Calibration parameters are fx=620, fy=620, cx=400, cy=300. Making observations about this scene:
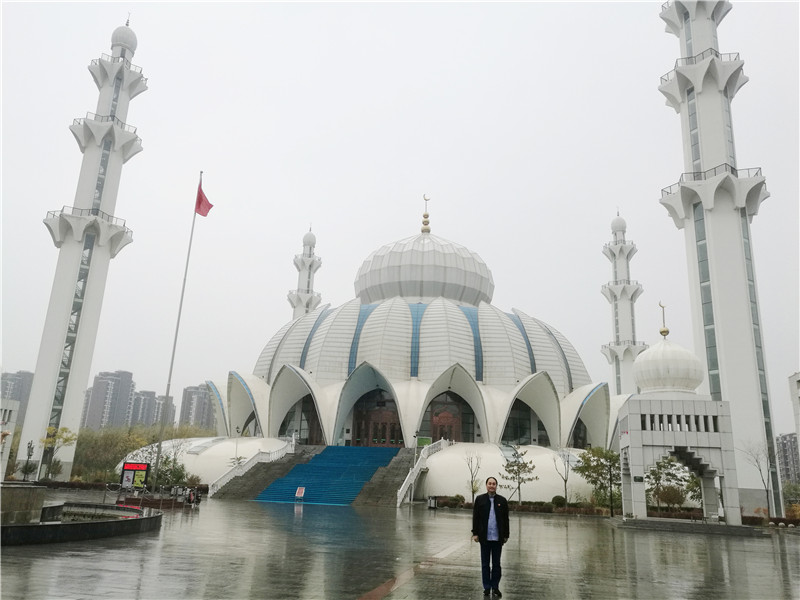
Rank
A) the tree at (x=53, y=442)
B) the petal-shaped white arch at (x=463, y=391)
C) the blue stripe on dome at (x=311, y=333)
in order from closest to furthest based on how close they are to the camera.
→ the tree at (x=53, y=442)
the petal-shaped white arch at (x=463, y=391)
the blue stripe on dome at (x=311, y=333)

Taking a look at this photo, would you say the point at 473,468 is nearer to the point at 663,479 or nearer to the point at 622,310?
the point at 663,479

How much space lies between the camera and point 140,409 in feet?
378

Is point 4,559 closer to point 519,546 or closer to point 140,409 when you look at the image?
point 519,546

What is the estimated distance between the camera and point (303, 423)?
1826 inches

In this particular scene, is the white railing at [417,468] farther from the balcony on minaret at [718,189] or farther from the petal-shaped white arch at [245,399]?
the balcony on minaret at [718,189]

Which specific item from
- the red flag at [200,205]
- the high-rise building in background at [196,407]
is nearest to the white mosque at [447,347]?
the red flag at [200,205]

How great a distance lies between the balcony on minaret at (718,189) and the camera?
35.1 meters

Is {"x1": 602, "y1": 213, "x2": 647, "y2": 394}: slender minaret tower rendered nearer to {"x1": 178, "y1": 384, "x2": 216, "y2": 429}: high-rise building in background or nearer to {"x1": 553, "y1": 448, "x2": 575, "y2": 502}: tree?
{"x1": 553, "y1": 448, "x2": 575, "y2": 502}: tree

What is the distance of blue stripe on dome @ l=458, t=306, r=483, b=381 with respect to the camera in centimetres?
4431

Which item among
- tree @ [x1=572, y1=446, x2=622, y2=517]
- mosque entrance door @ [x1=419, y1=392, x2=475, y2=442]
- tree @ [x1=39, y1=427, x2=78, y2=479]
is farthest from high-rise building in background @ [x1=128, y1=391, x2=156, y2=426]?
tree @ [x1=572, y1=446, x2=622, y2=517]

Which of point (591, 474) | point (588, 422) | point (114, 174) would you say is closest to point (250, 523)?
point (591, 474)

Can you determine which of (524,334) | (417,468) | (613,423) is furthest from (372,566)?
(524,334)

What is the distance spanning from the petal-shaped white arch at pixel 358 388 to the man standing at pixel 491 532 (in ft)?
107

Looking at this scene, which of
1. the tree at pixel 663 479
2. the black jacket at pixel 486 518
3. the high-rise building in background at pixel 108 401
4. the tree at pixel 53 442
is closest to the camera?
the black jacket at pixel 486 518
